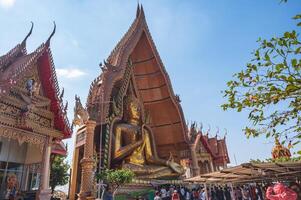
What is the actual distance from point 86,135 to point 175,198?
13.9 feet

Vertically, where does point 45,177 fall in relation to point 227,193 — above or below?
above

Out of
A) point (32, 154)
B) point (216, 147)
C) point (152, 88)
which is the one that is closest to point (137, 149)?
point (152, 88)

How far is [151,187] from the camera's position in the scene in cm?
1277

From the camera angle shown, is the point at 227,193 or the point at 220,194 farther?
the point at 227,193

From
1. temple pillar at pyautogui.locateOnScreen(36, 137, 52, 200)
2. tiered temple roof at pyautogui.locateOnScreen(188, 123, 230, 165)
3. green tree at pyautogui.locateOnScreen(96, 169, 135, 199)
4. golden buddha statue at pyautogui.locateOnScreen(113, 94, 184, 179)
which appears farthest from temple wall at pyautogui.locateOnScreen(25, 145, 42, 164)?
tiered temple roof at pyautogui.locateOnScreen(188, 123, 230, 165)

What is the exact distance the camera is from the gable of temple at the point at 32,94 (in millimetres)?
5846

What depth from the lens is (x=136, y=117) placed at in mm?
15023

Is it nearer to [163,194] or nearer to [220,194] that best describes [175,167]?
[163,194]

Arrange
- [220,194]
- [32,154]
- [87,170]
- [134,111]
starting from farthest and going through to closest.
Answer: [134,111] < [220,194] < [87,170] < [32,154]

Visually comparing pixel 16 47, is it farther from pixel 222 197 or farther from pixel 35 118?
pixel 222 197

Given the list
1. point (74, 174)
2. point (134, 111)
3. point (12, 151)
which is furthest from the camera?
point (134, 111)

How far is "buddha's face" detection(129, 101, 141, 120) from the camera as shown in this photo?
14883mm

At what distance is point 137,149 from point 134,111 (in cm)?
232

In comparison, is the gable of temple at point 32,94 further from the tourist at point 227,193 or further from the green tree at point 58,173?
the tourist at point 227,193
